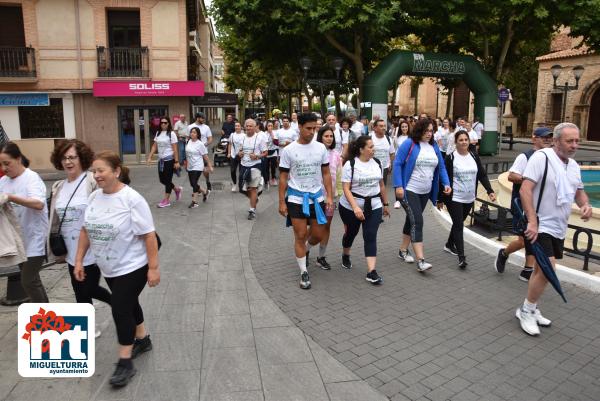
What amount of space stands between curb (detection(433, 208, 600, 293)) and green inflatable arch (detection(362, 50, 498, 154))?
448 inches

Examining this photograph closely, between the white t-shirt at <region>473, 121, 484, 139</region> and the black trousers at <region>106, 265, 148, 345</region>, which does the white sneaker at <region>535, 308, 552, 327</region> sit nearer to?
the black trousers at <region>106, 265, 148, 345</region>

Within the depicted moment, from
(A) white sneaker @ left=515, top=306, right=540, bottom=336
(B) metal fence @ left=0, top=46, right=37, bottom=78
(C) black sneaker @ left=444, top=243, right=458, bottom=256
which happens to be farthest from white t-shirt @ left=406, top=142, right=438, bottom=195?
(B) metal fence @ left=0, top=46, right=37, bottom=78

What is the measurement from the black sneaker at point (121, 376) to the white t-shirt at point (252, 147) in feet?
19.7

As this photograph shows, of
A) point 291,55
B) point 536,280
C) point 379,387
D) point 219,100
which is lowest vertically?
point 379,387

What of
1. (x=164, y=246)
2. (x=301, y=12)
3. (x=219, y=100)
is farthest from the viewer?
(x=219, y=100)

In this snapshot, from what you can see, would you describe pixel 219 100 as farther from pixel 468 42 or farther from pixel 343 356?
pixel 343 356

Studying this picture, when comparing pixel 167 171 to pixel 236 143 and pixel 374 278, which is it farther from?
pixel 374 278

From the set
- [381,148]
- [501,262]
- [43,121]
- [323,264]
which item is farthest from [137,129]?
[501,262]

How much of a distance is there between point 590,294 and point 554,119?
34845mm

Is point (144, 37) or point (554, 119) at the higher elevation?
point (144, 37)

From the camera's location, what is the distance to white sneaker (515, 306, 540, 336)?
4465mm

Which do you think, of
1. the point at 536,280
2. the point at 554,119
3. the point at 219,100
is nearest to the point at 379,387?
the point at 536,280

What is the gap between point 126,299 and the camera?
3555 millimetres

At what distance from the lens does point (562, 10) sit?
17953mm
